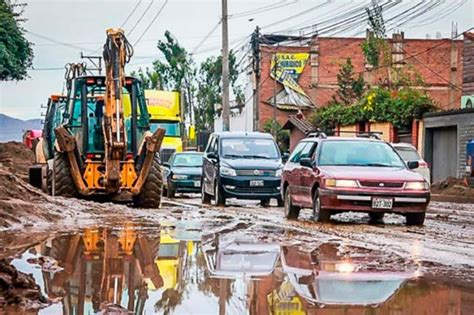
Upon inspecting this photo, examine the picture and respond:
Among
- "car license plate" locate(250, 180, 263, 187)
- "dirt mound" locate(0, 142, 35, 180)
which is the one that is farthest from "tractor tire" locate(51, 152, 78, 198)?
"dirt mound" locate(0, 142, 35, 180)

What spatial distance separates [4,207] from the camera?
1484cm

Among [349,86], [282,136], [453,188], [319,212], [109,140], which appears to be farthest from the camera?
[349,86]

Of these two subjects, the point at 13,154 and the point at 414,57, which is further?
the point at 414,57

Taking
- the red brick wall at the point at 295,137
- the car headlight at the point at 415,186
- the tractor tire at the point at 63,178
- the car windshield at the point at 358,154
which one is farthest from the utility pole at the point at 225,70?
the car headlight at the point at 415,186

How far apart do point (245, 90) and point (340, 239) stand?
59113 mm

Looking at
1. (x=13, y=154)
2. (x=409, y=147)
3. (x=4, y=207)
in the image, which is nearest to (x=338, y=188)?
(x=4, y=207)

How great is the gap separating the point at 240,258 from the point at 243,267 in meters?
0.74

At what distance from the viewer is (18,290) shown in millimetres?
7535

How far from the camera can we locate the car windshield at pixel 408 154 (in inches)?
998

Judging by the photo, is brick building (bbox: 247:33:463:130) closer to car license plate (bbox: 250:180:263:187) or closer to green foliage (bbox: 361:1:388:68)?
green foliage (bbox: 361:1:388:68)

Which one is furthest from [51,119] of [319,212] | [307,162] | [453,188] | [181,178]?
[453,188]

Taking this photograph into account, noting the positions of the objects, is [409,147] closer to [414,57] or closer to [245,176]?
[245,176]

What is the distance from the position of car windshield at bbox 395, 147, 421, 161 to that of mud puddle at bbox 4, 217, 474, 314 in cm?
Result: 1332

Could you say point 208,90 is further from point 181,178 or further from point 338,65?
point 181,178
